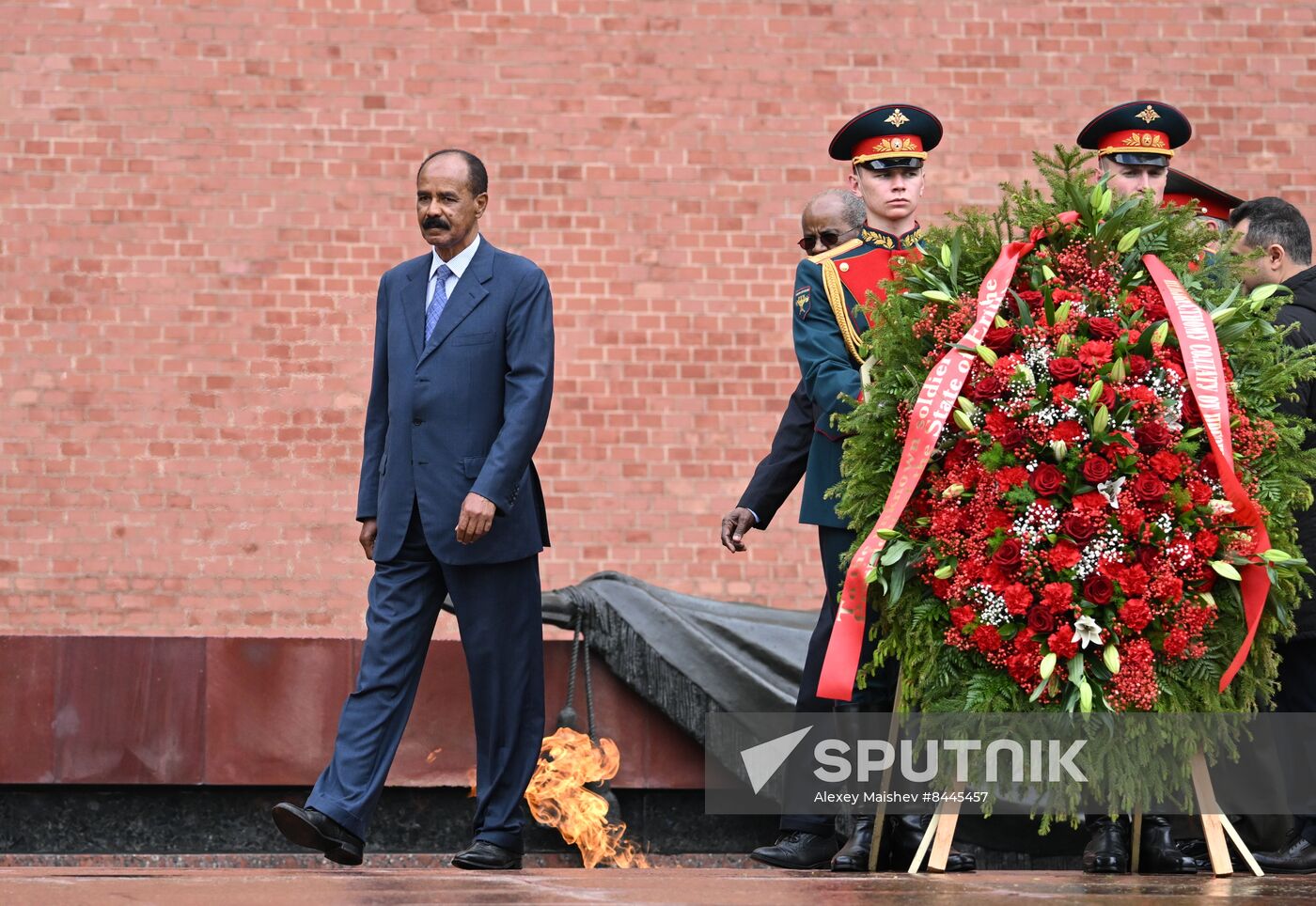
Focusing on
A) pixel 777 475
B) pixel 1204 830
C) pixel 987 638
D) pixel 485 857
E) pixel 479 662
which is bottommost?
pixel 485 857

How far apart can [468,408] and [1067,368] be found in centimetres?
154

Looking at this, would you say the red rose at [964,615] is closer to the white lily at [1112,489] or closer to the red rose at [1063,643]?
the red rose at [1063,643]

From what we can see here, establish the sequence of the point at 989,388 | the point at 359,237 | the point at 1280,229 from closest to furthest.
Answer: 1. the point at 989,388
2. the point at 1280,229
3. the point at 359,237

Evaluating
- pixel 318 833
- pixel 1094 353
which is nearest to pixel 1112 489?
pixel 1094 353

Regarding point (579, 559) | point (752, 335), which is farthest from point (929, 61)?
point (579, 559)

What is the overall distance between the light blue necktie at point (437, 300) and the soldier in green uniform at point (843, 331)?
3.06ft

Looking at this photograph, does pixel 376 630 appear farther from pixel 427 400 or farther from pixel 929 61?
pixel 929 61

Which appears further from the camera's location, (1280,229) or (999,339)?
(1280,229)

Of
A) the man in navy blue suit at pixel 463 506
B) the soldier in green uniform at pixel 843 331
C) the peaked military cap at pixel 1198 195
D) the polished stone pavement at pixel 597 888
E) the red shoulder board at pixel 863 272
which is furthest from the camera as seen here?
the peaked military cap at pixel 1198 195

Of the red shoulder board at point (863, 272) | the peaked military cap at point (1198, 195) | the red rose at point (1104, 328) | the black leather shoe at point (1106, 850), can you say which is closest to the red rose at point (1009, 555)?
the red rose at point (1104, 328)

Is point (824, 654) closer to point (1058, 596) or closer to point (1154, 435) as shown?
point (1058, 596)

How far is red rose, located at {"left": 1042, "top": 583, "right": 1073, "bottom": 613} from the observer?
12.4 ft

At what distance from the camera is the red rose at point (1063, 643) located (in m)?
3.79

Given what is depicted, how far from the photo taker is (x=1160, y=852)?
4379mm
